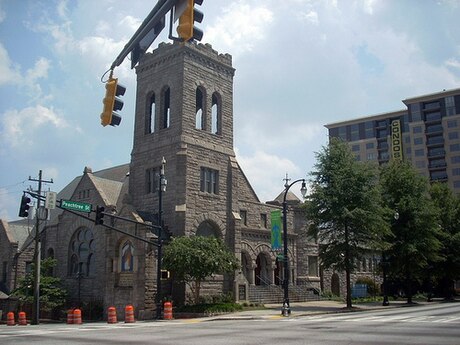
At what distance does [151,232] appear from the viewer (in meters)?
36.8

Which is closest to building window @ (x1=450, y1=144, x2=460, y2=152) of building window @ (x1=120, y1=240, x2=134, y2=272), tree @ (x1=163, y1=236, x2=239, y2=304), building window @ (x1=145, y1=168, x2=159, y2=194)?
building window @ (x1=145, y1=168, x2=159, y2=194)

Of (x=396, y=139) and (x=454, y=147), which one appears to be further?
(x=396, y=139)

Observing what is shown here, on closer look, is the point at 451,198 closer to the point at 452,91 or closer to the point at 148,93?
the point at 148,93

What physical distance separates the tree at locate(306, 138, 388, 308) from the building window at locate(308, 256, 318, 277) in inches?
442

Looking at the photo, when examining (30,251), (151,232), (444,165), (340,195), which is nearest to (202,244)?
(151,232)

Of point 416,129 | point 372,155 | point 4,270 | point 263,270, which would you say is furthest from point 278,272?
point 372,155

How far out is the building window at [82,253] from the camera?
42.9 metres

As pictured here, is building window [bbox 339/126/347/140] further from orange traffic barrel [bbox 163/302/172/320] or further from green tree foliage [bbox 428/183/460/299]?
orange traffic barrel [bbox 163/302/172/320]

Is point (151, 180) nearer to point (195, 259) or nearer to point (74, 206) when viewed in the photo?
point (195, 259)

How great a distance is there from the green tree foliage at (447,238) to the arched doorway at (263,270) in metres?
17.0

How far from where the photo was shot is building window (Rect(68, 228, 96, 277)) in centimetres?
4294

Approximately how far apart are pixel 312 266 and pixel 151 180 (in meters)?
19.2

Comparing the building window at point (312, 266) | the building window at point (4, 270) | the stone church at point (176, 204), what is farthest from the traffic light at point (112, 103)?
the building window at point (4, 270)

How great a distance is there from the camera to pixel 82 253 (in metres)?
43.9
